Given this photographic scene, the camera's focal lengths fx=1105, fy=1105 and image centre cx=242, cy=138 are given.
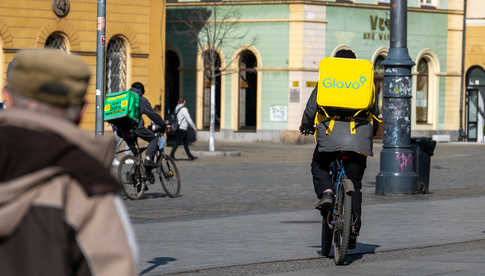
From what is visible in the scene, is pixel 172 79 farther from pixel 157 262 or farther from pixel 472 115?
pixel 157 262

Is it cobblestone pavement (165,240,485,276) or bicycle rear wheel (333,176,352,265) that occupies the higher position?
bicycle rear wheel (333,176,352,265)

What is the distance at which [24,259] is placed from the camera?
279 cm

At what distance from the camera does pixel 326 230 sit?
30.5 feet

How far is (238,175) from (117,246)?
1871 centimetres

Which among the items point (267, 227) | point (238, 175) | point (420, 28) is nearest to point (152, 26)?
point (238, 175)

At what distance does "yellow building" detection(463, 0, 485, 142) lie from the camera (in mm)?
44656

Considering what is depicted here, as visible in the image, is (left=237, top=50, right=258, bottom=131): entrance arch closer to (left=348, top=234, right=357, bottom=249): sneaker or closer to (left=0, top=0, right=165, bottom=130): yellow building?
(left=0, top=0, right=165, bottom=130): yellow building

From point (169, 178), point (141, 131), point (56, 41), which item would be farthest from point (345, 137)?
point (56, 41)

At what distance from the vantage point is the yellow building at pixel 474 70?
4466 cm

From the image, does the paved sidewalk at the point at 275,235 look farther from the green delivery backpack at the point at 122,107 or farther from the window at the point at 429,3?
the window at the point at 429,3

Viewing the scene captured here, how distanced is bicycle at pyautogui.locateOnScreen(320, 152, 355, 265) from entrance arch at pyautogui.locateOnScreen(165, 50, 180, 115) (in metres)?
32.5

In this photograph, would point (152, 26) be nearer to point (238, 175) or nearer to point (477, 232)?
point (238, 175)

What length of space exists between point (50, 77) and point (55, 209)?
14.1 inches

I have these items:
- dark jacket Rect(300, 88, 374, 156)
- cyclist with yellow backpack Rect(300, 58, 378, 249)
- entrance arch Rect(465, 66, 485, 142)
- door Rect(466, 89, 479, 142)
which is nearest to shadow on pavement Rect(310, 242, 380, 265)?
cyclist with yellow backpack Rect(300, 58, 378, 249)
